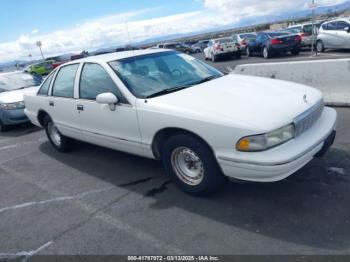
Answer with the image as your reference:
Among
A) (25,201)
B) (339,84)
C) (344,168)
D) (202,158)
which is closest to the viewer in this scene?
(202,158)

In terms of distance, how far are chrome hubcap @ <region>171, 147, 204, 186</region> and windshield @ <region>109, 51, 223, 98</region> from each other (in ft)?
2.60

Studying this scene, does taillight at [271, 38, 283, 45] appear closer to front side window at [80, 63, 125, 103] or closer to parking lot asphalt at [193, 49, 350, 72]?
parking lot asphalt at [193, 49, 350, 72]

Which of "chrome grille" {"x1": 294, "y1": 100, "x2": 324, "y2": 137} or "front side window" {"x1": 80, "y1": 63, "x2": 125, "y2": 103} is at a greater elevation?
"front side window" {"x1": 80, "y1": 63, "x2": 125, "y2": 103}

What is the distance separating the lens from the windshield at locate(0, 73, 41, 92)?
10.1 meters

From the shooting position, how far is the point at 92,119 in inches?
188

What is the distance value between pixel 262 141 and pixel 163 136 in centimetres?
122

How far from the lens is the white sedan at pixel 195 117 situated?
3.22 m

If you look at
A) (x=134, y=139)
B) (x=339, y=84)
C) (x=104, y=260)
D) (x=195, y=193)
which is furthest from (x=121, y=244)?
Answer: (x=339, y=84)

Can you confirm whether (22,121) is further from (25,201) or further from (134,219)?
(134,219)

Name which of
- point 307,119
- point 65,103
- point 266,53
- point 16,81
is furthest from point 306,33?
point 307,119

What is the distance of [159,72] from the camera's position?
451 centimetres

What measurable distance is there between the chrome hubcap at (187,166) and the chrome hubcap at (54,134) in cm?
300

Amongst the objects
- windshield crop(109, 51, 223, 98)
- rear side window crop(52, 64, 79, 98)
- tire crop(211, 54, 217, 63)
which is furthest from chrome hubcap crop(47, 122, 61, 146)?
tire crop(211, 54, 217, 63)

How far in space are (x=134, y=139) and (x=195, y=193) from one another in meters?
1.02
